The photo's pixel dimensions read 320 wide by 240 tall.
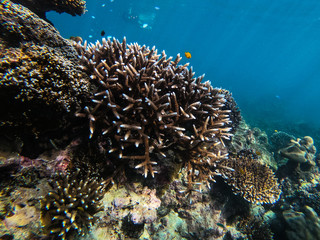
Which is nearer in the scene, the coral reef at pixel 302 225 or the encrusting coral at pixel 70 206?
the encrusting coral at pixel 70 206

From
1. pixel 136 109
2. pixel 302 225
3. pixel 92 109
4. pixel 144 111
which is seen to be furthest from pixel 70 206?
pixel 302 225

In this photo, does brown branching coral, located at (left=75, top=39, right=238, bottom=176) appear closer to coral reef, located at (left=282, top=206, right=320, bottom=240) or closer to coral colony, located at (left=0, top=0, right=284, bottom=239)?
coral colony, located at (left=0, top=0, right=284, bottom=239)

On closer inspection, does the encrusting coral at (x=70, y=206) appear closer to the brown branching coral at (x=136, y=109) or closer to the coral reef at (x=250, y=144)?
the brown branching coral at (x=136, y=109)

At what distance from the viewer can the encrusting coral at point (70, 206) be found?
2158 mm

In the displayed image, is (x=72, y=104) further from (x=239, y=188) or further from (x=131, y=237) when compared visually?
(x=239, y=188)

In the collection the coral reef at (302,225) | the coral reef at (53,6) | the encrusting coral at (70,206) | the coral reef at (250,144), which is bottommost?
the encrusting coral at (70,206)

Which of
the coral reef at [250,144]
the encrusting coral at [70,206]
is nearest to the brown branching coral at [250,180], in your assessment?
the coral reef at [250,144]

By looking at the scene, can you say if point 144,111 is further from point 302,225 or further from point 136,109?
point 302,225

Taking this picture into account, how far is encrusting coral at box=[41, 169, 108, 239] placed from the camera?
85.0 inches

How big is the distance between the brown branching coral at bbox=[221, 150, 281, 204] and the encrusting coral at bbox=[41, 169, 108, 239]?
11.8 ft

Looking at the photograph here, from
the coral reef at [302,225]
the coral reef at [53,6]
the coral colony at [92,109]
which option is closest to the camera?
the coral colony at [92,109]

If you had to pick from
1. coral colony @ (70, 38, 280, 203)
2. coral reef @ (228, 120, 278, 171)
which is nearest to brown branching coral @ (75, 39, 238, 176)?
coral colony @ (70, 38, 280, 203)

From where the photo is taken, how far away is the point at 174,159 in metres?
3.34

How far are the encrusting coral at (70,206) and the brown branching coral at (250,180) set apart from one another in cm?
361
